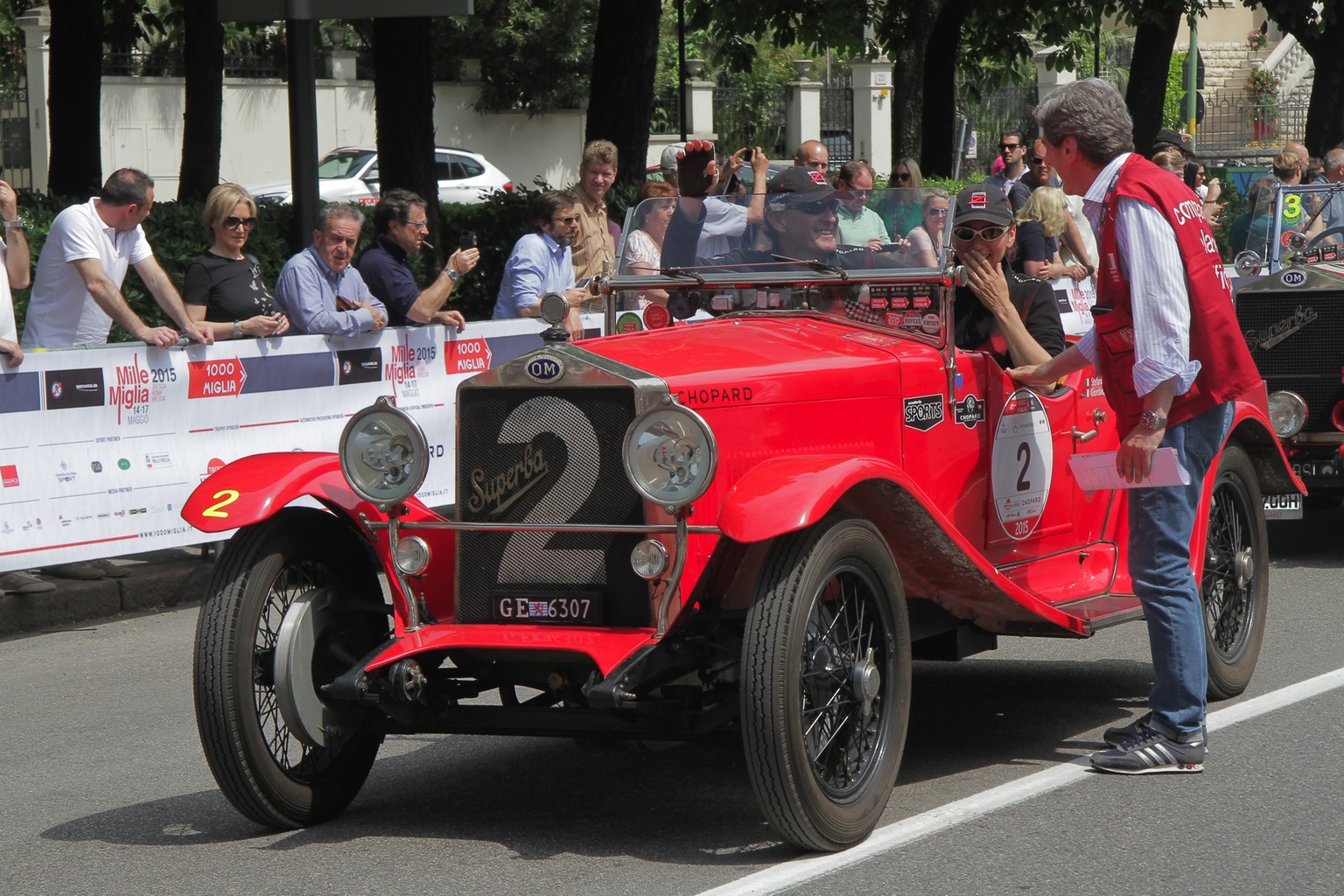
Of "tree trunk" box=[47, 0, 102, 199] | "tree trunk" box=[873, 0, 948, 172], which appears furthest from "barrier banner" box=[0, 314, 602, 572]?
"tree trunk" box=[873, 0, 948, 172]

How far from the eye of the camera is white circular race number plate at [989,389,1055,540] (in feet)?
19.4

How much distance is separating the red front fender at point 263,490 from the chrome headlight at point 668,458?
0.88 m

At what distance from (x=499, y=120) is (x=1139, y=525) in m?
34.9

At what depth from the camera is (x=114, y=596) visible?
8.88 meters

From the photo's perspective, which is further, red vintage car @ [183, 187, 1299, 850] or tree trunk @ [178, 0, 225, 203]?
tree trunk @ [178, 0, 225, 203]

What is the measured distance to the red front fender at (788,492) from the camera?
4.43 metres

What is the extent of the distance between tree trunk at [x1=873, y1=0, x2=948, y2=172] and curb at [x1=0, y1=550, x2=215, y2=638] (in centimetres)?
1427

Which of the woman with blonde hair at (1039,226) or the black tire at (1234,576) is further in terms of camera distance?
the woman with blonde hair at (1039,226)

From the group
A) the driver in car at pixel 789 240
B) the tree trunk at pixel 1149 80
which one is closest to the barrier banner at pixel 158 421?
the driver in car at pixel 789 240

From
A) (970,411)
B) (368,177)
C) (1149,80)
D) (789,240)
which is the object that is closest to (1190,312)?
(970,411)

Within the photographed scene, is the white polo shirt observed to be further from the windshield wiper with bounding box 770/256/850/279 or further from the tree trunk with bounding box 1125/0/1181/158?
the tree trunk with bounding box 1125/0/1181/158

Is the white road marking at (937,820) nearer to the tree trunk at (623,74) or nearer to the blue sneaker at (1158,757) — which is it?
the blue sneaker at (1158,757)

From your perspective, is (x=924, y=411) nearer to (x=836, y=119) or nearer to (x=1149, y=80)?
(x=1149, y=80)

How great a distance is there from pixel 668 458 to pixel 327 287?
5460 millimetres
